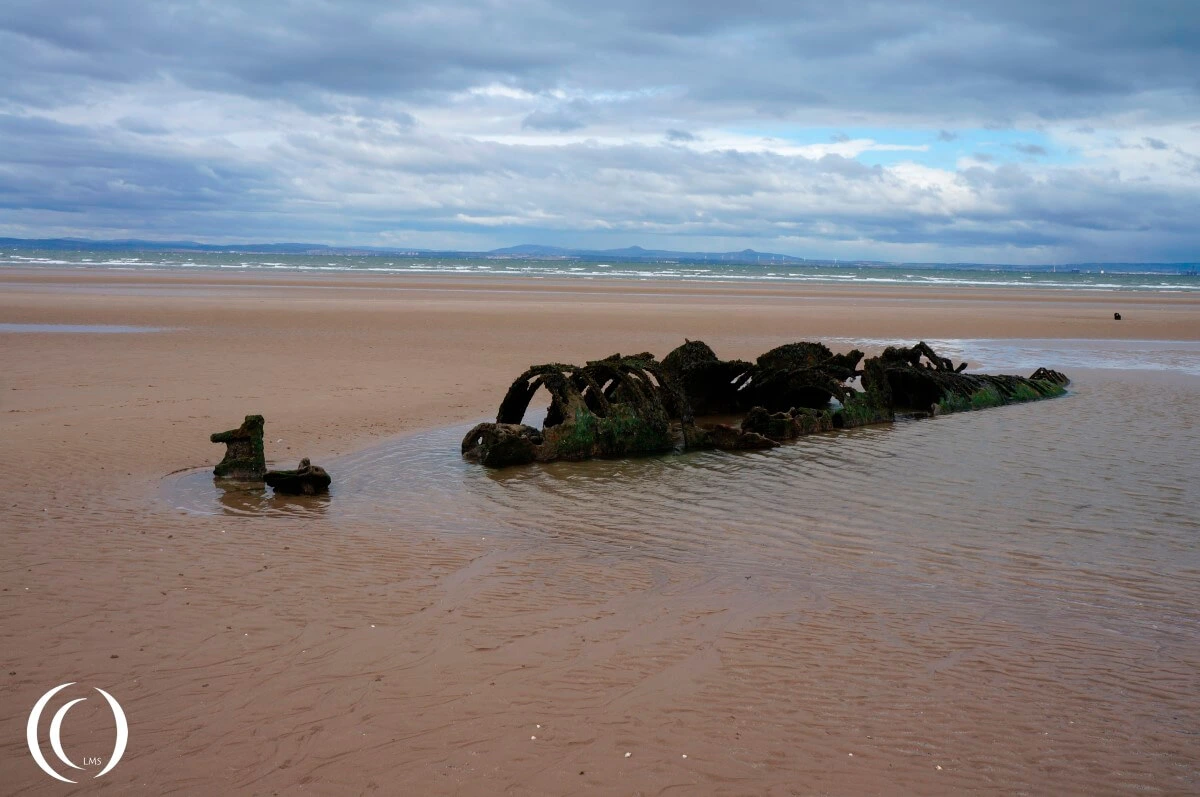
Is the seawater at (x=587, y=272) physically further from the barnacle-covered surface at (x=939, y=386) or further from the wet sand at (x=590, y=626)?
the wet sand at (x=590, y=626)

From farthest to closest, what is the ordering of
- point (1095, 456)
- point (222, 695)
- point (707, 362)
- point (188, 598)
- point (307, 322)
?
point (307, 322) → point (707, 362) → point (1095, 456) → point (188, 598) → point (222, 695)

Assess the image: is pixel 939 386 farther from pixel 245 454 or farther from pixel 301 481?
pixel 245 454

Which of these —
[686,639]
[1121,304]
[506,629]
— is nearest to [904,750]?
[686,639]

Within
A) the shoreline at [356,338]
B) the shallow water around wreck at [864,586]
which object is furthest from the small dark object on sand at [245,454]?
the shoreline at [356,338]

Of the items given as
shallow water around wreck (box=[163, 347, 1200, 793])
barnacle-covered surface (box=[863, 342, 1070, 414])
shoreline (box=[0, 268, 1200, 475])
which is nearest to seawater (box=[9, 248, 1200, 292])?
shoreline (box=[0, 268, 1200, 475])

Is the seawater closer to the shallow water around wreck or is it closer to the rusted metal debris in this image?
the rusted metal debris

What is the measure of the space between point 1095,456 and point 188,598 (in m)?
8.68

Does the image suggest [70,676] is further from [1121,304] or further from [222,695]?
[1121,304]

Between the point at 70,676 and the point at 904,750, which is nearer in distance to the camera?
the point at 904,750

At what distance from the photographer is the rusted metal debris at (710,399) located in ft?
31.2

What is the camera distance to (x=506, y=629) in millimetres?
4957

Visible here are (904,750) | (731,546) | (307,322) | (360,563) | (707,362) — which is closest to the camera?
(904,750)

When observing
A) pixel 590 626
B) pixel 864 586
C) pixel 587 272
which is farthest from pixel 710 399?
pixel 587 272

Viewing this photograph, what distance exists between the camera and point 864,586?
5.68 meters
